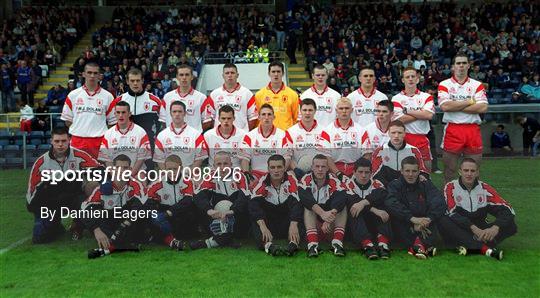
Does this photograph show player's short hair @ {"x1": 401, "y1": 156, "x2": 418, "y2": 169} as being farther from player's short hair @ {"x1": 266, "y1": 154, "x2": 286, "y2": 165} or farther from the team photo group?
player's short hair @ {"x1": 266, "y1": 154, "x2": 286, "y2": 165}

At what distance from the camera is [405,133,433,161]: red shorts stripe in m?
7.68

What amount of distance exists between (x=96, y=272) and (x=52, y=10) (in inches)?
861

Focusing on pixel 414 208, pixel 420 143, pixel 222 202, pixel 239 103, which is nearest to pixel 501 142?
pixel 420 143

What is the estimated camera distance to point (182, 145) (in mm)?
6828

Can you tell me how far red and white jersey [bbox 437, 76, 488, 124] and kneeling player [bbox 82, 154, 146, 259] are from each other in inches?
147

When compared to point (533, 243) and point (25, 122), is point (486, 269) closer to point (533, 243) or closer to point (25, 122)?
point (533, 243)

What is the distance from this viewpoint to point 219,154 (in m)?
6.60

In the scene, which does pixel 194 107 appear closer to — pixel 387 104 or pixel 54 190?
pixel 54 190

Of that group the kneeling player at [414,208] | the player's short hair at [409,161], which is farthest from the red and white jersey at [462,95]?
the kneeling player at [414,208]

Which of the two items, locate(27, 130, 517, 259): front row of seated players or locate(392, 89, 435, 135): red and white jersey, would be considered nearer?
locate(27, 130, 517, 259): front row of seated players

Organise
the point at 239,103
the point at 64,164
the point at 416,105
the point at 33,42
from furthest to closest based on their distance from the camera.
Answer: the point at 33,42
the point at 239,103
the point at 416,105
the point at 64,164

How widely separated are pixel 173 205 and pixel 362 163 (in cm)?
188

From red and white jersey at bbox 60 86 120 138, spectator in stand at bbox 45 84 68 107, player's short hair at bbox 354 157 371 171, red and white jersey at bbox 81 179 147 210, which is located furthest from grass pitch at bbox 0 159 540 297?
spectator in stand at bbox 45 84 68 107

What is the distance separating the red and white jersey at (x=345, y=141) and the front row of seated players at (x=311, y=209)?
0.77 feet
